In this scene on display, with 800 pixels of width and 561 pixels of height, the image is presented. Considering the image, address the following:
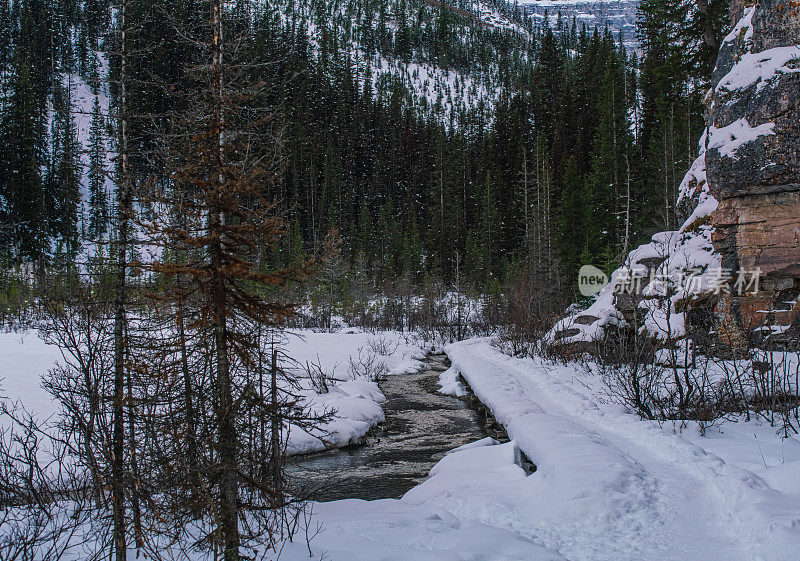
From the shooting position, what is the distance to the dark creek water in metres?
8.20

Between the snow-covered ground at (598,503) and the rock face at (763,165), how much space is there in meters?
5.81

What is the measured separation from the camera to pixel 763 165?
11.3 metres

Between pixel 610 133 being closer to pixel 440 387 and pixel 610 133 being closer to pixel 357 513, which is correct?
pixel 440 387

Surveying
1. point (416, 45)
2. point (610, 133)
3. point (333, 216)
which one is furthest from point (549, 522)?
point (416, 45)

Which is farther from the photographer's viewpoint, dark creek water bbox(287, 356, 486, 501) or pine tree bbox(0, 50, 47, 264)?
pine tree bbox(0, 50, 47, 264)

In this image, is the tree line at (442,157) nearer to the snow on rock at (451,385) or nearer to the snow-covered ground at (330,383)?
the snow-covered ground at (330,383)

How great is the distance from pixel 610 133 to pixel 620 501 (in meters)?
38.4

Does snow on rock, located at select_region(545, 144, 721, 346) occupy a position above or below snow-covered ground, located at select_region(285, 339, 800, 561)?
above

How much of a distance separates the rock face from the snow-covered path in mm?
6148

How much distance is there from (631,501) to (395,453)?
554 cm

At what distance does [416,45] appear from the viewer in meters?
132

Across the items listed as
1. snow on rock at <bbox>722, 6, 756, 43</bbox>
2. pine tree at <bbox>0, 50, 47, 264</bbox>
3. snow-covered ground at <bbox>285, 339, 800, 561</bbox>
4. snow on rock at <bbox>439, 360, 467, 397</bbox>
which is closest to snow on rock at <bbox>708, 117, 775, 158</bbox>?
snow on rock at <bbox>722, 6, 756, 43</bbox>

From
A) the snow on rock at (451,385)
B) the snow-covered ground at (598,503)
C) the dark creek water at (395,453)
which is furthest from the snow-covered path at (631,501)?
the snow on rock at (451,385)

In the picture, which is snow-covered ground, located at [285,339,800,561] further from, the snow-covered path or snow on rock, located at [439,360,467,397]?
snow on rock, located at [439,360,467,397]
